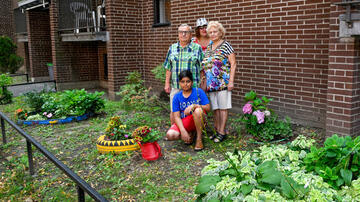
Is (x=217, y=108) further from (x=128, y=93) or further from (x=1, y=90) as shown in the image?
(x=1, y=90)

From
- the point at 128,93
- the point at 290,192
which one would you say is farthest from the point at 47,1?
the point at 290,192

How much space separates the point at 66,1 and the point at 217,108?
27.7ft

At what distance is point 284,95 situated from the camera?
20.8 ft

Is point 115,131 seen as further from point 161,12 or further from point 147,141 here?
point 161,12

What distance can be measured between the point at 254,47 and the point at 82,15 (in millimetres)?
6454

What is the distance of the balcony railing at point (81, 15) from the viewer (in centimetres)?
1037

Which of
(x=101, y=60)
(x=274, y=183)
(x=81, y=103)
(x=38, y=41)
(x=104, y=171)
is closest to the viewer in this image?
(x=274, y=183)

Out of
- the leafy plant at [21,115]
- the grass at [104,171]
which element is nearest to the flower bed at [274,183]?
the grass at [104,171]

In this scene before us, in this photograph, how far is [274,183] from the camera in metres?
1.89

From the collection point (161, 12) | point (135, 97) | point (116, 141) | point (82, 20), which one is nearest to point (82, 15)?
point (82, 20)

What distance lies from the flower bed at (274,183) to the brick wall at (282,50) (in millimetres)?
3876

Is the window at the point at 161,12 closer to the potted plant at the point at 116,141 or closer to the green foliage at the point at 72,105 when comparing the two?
the green foliage at the point at 72,105

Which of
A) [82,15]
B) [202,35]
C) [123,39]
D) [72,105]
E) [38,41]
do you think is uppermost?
[82,15]

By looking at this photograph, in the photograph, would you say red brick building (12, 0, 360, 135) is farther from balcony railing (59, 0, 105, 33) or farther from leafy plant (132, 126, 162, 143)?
leafy plant (132, 126, 162, 143)
